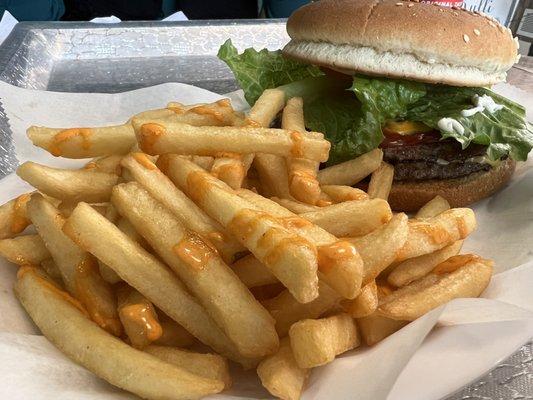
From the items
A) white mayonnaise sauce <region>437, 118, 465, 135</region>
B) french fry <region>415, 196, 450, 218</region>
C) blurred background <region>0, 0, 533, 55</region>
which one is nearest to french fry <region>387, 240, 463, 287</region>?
french fry <region>415, 196, 450, 218</region>

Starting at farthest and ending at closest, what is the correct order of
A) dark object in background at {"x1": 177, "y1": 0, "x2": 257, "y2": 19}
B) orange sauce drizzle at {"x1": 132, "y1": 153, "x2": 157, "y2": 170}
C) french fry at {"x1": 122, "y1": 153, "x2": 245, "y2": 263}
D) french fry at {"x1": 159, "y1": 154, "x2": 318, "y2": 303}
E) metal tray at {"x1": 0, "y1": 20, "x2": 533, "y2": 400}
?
dark object in background at {"x1": 177, "y1": 0, "x2": 257, "y2": 19}, metal tray at {"x1": 0, "y1": 20, "x2": 533, "y2": 400}, orange sauce drizzle at {"x1": 132, "y1": 153, "x2": 157, "y2": 170}, french fry at {"x1": 122, "y1": 153, "x2": 245, "y2": 263}, french fry at {"x1": 159, "y1": 154, "x2": 318, "y2": 303}

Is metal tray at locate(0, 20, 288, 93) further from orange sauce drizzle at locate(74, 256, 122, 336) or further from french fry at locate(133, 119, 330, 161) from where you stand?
orange sauce drizzle at locate(74, 256, 122, 336)

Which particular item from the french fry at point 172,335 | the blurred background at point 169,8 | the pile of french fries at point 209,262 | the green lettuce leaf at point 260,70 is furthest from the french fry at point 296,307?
the blurred background at point 169,8

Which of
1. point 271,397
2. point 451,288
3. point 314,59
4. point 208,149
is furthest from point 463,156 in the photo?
point 271,397

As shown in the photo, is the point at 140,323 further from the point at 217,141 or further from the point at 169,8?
the point at 169,8

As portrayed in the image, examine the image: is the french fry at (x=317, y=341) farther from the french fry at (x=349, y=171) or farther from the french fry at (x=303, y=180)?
the french fry at (x=349, y=171)

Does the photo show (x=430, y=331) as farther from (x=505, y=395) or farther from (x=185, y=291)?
(x=185, y=291)
